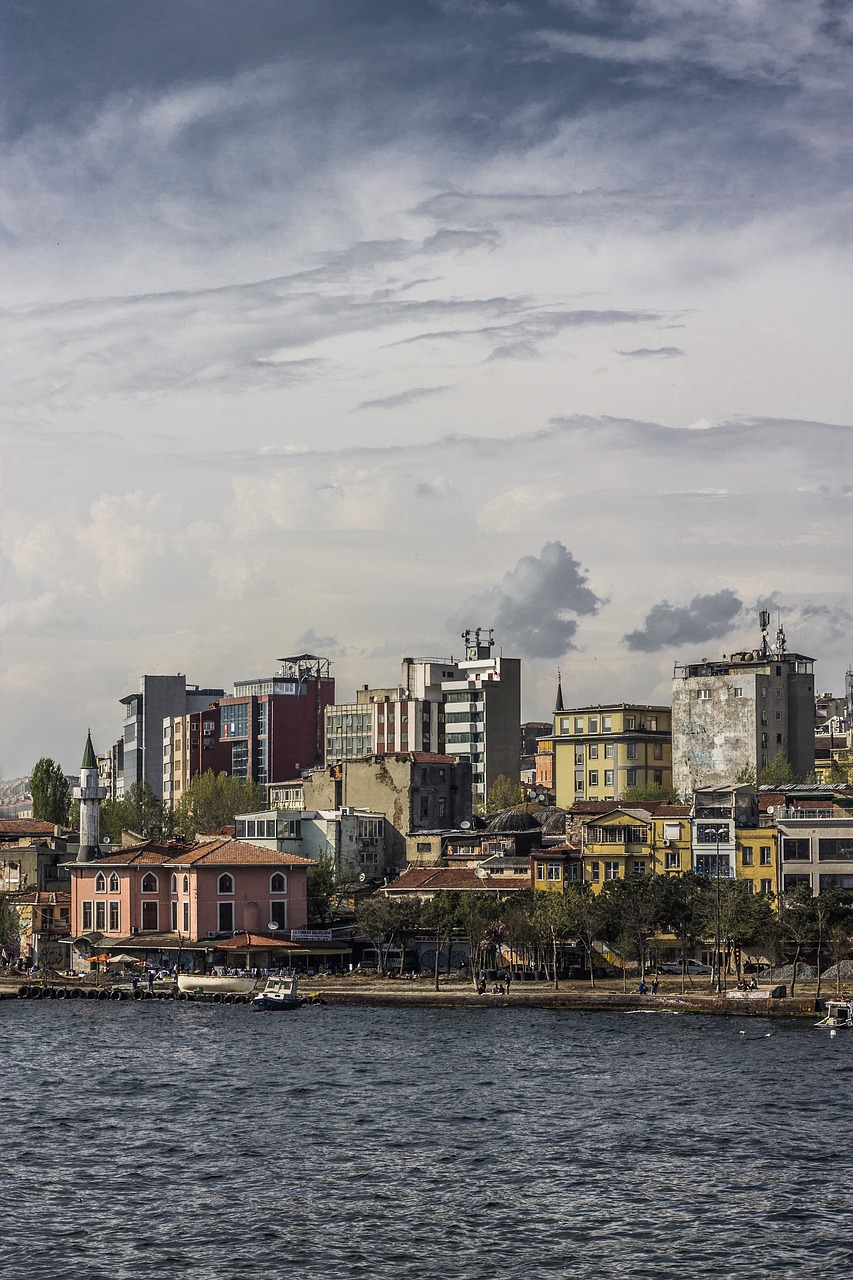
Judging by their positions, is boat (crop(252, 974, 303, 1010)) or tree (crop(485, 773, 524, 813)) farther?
tree (crop(485, 773, 524, 813))

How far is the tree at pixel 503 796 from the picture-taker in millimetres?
191000

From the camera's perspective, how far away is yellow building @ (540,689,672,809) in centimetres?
19075

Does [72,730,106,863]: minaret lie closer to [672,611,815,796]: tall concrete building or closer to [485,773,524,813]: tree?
[485,773,524,813]: tree

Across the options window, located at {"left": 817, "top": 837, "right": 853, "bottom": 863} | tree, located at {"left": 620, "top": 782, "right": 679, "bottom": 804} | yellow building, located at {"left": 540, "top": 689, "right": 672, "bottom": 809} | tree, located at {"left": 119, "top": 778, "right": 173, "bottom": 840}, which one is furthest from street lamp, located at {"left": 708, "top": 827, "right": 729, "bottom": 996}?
tree, located at {"left": 119, "top": 778, "right": 173, "bottom": 840}

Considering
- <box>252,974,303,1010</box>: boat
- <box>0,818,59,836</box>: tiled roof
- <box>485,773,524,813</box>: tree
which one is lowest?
<box>252,974,303,1010</box>: boat

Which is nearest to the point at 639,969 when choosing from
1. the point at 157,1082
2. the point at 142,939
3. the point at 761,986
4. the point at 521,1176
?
the point at 761,986

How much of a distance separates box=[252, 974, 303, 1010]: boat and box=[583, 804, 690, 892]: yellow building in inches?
977

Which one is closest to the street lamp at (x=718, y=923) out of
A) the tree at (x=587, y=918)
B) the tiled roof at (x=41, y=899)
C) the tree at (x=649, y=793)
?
the tree at (x=587, y=918)

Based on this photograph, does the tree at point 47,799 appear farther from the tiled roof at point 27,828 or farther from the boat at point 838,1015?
the boat at point 838,1015

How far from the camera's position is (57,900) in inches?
5778

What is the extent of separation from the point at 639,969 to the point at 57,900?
52410 mm

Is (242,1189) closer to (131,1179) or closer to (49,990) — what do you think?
(131,1179)

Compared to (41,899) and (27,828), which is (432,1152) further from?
(27,828)

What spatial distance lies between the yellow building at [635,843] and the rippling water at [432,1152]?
2703cm
